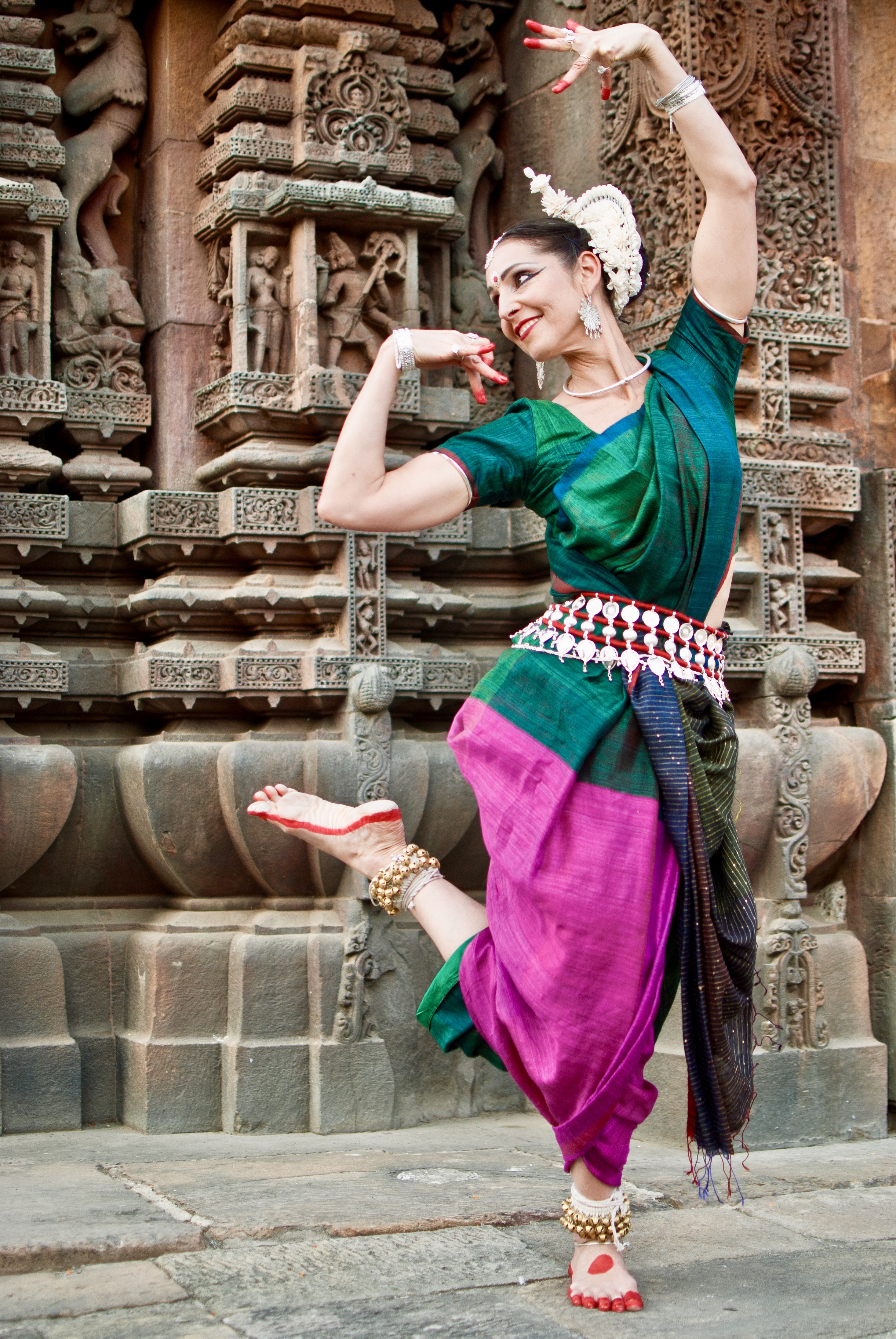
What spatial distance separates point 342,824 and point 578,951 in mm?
680

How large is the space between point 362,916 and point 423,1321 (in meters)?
1.95

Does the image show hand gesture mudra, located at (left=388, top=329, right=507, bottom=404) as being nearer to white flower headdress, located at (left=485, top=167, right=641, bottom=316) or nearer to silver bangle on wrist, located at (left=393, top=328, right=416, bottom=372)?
silver bangle on wrist, located at (left=393, top=328, right=416, bottom=372)

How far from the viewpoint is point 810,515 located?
5.34m

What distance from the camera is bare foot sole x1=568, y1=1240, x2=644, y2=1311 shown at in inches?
120

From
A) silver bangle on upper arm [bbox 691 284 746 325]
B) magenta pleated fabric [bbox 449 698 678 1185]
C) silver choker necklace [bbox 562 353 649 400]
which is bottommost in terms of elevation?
magenta pleated fabric [bbox 449 698 678 1185]

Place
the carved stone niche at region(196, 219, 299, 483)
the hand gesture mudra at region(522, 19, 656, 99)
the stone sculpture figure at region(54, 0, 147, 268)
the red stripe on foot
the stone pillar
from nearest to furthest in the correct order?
the hand gesture mudra at region(522, 19, 656, 99) < the red stripe on foot < the stone pillar < the carved stone niche at region(196, 219, 299, 483) < the stone sculpture figure at region(54, 0, 147, 268)

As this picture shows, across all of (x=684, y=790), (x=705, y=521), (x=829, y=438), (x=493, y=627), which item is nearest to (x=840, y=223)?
(x=829, y=438)

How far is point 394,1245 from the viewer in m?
3.39

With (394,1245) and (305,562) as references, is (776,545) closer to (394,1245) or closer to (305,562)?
(305,562)

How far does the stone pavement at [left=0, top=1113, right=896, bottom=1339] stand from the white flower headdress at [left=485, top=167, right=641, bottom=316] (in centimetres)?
202

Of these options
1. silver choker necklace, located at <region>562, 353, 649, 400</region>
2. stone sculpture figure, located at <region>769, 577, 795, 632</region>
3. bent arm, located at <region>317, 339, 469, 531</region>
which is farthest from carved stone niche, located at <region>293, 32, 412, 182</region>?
bent arm, located at <region>317, 339, 469, 531</region>

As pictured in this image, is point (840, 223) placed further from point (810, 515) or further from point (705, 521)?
point (705, 521)

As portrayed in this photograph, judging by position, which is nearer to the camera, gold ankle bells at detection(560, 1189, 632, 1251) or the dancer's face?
gold ankle bells at detection(560, 1189, 632, 1251)

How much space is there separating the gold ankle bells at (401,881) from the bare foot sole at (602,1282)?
81 cm
